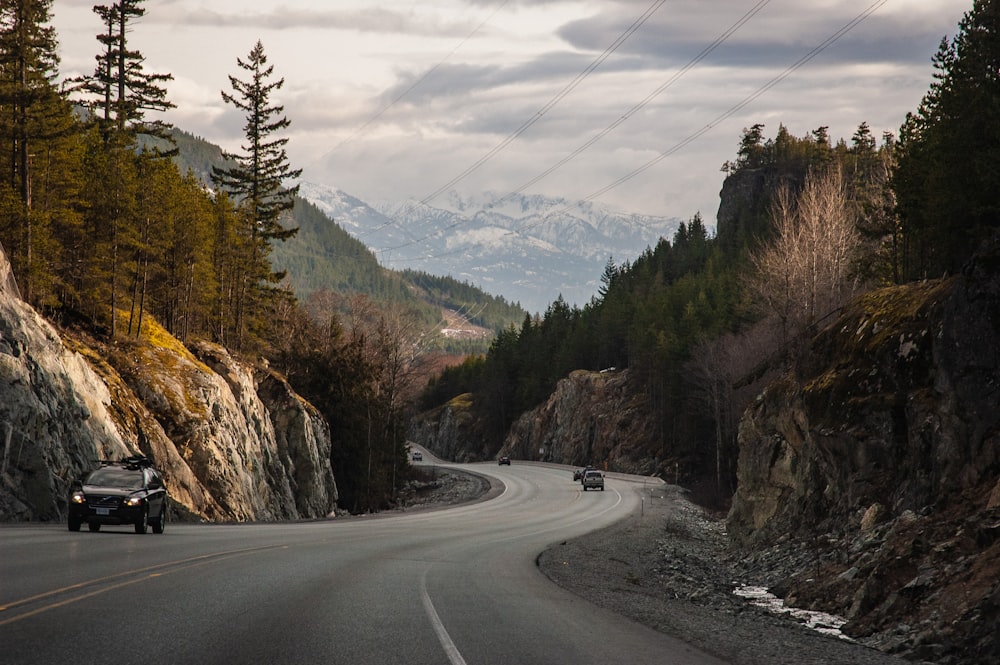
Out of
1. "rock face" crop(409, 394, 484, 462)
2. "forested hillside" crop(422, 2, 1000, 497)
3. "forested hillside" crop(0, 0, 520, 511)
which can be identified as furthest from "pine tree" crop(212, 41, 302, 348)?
"rock face" crop(409, 394, 484, 462)

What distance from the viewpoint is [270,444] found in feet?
161

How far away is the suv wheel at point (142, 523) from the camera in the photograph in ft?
69.6

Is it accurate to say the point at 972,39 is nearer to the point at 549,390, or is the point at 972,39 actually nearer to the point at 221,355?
the point at 221,355

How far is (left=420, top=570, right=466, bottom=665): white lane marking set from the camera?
8531 mm

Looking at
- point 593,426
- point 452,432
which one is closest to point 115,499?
point 593,426

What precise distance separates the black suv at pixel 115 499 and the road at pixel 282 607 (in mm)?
515

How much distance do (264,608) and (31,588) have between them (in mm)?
3103

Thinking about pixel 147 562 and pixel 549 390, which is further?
pixel 549 390

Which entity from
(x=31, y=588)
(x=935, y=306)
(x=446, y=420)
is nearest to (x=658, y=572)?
(x=935, y=306)

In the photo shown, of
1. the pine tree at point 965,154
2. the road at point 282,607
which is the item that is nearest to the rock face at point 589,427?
the pine tree at point 965,154

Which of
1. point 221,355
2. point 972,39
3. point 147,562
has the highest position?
point 972,39

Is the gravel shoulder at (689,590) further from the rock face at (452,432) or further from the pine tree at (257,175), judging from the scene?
the rock face at (452,432)

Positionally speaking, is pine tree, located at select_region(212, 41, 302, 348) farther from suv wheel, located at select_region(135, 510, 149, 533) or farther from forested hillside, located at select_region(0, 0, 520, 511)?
suv wheel, located at select_region(135, 510, 149, 533)

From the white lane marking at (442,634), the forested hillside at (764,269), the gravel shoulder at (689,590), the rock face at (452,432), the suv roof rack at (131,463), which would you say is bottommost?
the rock face at (452,432)
